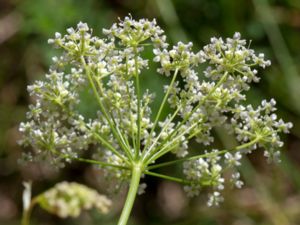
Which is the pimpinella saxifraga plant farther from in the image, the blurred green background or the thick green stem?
the blurred green background

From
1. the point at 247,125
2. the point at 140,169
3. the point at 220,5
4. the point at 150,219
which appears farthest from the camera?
the point at 150,219

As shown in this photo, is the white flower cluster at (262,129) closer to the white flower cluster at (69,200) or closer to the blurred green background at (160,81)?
the white flower cluster at (69,200)

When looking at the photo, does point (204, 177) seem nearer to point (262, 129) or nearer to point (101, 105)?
point (262, 129)

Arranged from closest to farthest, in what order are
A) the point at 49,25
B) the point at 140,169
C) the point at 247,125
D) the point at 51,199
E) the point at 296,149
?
the point at 51,199 → the point at 140,169 → the point at 247,125 → the point at 49,25 → the point at 296,149

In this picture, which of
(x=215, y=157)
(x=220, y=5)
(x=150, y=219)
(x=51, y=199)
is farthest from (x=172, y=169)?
(x=51, y=199)

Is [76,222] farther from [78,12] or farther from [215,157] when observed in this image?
[215,157]

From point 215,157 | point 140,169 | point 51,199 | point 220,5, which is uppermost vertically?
point 220,5

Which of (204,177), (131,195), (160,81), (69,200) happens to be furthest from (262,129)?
(160,81)
